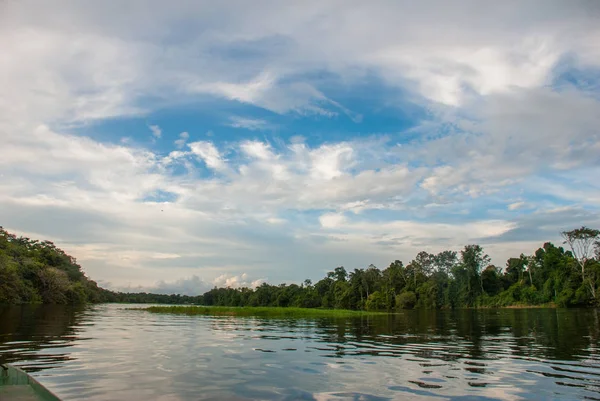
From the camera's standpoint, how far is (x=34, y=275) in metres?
115

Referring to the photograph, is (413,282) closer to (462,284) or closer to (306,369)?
(462,284)

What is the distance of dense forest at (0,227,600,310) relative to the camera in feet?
349

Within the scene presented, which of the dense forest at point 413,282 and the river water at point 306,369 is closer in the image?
the river water at point 306,369

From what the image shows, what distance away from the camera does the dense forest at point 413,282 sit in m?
106

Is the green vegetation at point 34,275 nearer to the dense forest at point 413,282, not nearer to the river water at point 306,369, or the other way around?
the dense forest at point 413,282

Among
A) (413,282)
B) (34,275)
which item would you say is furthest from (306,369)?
(413,282)

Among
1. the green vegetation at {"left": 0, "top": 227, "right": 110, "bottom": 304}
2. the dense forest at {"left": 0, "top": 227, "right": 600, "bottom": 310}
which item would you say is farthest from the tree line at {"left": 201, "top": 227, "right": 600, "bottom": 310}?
the green vegetation at {"left": 0, "top": 227, "right": 110, "bottom": 304}

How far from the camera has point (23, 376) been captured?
850 centimetres

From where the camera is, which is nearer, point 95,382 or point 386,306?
point 95,382

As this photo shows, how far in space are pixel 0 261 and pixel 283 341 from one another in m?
90.0

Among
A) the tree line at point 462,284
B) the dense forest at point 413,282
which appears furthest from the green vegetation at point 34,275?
the tree line at point 462,284

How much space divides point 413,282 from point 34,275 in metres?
124

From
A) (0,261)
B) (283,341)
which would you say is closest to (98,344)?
(283,341)

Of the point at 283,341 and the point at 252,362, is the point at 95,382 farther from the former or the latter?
the point at 283,341
